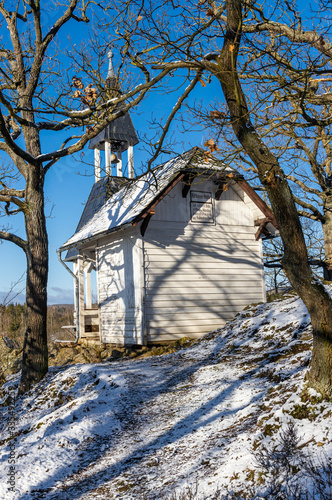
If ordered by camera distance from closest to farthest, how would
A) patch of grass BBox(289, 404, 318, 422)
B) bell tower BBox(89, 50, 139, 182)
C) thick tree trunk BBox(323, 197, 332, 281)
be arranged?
patch of grass BBox(289, 404, 318, 422)
thick tree trunk BBox(323, 197, 332, 281)
bell tower BBox(89, 50, 139, 182)

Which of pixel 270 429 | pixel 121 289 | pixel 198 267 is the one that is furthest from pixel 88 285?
pixel 270 429

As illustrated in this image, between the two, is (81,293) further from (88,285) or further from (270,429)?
(270,429)

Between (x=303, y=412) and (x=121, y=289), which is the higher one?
(x=121, y=289)

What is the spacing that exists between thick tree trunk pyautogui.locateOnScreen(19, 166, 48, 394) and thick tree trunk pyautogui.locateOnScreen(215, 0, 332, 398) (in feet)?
20.5

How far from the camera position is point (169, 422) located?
21.1 feet

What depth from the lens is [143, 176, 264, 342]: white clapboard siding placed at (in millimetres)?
13977

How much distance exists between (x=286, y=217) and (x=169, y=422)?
343cm

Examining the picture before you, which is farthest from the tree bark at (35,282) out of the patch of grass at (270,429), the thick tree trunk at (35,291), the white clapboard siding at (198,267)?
the patch of grass at (270,429)

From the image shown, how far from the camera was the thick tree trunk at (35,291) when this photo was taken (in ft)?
33.8

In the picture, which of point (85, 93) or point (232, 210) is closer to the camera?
point (85, 93)

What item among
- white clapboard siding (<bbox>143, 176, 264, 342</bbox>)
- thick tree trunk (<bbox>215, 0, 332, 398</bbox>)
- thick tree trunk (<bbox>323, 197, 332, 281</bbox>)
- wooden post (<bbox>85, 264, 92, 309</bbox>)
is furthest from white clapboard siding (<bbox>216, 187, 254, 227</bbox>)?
thick tree trunk (<bbox>215, 0, 332, 398</bbox>)

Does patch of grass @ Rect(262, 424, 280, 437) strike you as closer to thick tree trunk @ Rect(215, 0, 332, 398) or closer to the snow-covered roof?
thick tree trunk @ Rect(215, 0, 332, 398)

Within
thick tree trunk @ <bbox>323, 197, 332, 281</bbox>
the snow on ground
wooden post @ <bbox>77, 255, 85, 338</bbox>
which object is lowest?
the snow on ground

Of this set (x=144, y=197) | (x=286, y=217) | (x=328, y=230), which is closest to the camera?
(x=286, y=217)
